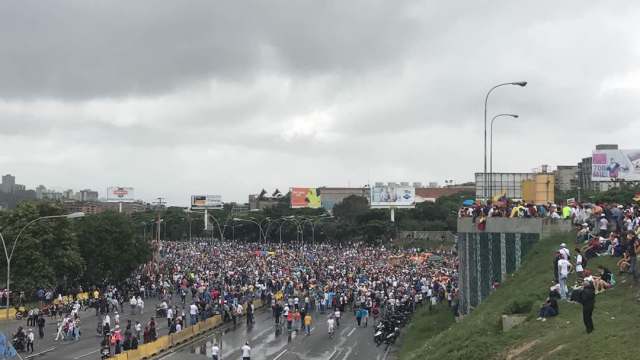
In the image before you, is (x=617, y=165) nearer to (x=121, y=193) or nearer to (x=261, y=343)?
(x=261, y=343)

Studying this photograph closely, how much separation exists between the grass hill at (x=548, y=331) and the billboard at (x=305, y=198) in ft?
433

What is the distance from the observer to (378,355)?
1174 inches

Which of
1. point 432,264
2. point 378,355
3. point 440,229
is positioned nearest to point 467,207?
point 378,355

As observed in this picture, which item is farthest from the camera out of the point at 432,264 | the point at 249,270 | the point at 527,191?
the point at 432,264

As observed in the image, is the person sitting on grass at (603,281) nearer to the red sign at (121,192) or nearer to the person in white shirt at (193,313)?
the person in white shirt at (193,313)

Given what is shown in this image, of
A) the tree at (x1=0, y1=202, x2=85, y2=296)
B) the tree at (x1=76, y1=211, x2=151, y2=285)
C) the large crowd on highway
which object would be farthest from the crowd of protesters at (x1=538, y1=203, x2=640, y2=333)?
the tree at (x1=76, y1=211, x2=151, y2=285)

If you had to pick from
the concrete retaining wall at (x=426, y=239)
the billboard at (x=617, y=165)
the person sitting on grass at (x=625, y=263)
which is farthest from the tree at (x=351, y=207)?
the person sitting on grass at (x=625, y=263)

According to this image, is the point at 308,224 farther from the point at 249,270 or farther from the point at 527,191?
the point at 527,191

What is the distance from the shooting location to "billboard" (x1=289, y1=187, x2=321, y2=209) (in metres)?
158

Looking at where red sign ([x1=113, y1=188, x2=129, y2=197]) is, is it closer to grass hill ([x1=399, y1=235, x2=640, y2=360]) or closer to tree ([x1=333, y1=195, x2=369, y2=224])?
tree ([x1=333, y1=195, x2=369, y2=224])

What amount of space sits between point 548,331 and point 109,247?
44.3m

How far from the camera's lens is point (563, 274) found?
725 inches

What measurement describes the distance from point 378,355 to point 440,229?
3533 inches

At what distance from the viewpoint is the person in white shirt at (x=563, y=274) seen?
1814 centimetres
